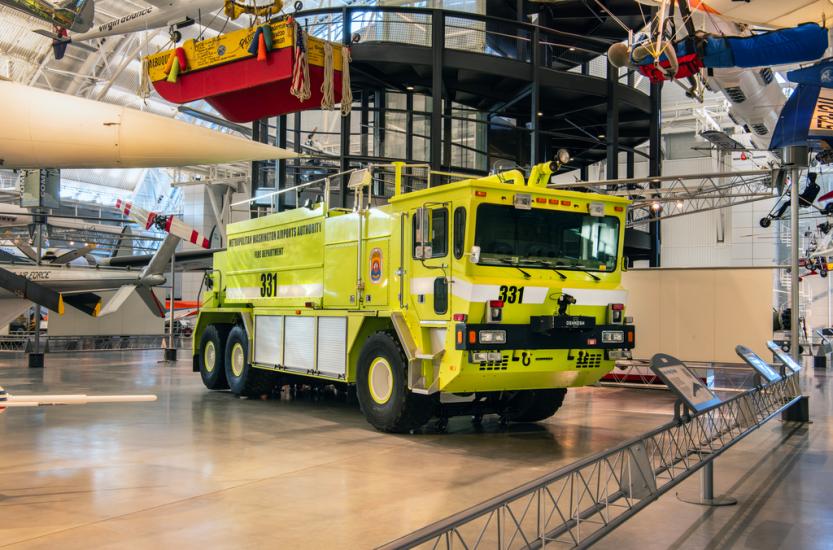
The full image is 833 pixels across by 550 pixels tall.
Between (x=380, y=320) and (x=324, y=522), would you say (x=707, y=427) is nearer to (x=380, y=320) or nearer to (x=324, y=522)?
(x=324, y=522)

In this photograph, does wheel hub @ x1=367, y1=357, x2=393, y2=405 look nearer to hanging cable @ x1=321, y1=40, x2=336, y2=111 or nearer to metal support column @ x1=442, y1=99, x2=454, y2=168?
hanging cable @ x1=321, y1=40, x2=336, y2=111

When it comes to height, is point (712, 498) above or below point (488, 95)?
below

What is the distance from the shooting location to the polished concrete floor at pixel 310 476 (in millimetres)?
5668

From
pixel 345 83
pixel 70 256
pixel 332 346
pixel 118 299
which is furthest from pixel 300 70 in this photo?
pixel 70 256

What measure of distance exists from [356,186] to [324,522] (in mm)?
5785

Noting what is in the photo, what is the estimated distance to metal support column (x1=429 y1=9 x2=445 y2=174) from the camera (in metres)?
20.9

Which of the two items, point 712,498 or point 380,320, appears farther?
point 380,320

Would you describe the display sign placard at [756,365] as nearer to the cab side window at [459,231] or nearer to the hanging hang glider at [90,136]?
the cab side window at [459,231]

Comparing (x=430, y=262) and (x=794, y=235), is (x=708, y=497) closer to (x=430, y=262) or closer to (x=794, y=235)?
(x=430, y=262)

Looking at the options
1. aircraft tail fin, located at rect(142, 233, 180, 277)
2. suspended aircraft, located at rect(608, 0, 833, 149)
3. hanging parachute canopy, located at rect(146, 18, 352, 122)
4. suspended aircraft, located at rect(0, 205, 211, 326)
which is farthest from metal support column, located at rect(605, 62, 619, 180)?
aircraft tail fin, located at rect(142, 233, 180, 277)

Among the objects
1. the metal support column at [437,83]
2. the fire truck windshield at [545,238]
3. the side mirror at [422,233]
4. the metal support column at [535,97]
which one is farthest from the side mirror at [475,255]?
the metal support column at [535,97]

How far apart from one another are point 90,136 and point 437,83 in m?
15.2

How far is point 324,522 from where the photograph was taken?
591 centimetres

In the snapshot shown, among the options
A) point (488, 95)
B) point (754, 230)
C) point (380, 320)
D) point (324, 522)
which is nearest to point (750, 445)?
point (380, 320)
